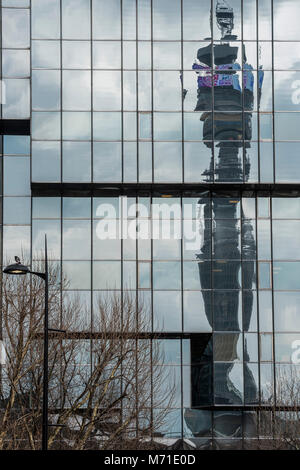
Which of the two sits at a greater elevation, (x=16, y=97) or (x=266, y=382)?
(x=16, y=97)

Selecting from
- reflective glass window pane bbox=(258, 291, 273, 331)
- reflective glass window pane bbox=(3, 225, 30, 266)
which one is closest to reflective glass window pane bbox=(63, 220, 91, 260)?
reflective glass window pane bbox=(3, 225, 30, 266)

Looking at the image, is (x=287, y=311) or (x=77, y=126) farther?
(x=77, y=126)

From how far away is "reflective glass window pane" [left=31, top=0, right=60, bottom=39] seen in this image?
1928 inches

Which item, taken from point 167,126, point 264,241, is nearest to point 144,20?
point 167,126

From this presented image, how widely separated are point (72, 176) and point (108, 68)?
5.90 m

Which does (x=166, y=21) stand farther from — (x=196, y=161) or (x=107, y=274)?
(x=107, y=274)

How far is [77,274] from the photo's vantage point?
159ft

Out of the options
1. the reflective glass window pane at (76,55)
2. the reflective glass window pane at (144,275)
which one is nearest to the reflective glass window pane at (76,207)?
the reflective glass window pane at (144,275)

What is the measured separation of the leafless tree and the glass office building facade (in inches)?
85.0

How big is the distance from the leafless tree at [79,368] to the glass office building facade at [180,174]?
2158 millimetres

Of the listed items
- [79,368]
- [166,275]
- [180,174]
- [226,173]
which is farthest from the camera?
[166,275]

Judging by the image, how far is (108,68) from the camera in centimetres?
4906

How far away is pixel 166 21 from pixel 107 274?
13.3m

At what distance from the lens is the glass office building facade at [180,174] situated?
47.9 metres
